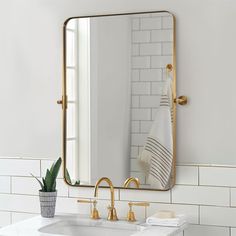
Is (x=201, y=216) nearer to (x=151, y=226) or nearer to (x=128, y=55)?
(x=151, y=226)

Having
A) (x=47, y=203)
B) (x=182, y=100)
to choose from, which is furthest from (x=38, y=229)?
(x=182, y=100)

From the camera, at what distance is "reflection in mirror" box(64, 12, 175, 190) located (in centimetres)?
287

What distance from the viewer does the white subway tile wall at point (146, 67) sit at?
2.87 metres

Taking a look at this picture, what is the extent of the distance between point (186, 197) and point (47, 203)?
0.66 meters

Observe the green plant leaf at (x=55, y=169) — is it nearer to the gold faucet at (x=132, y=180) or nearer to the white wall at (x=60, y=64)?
the white wall at (x=60, y=64)

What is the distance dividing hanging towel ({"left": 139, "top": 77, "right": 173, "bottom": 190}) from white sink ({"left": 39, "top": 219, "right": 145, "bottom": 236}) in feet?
0.85

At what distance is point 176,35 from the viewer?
2.87 metres

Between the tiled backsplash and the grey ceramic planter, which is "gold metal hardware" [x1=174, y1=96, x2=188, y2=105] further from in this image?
the grey ceramic planter

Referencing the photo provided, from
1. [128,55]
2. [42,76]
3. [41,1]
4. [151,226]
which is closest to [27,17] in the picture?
[41,1]

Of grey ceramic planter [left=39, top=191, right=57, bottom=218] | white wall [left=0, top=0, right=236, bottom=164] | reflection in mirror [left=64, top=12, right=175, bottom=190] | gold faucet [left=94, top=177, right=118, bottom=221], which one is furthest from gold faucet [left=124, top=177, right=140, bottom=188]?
grey ceramic planter [left=39, top=191, right=57, bottom=218]

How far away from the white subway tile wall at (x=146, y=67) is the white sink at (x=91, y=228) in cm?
26

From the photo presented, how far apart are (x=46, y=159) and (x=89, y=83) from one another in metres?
0.47

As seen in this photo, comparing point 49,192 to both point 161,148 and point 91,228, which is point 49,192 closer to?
point 91,228

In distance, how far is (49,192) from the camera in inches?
114
